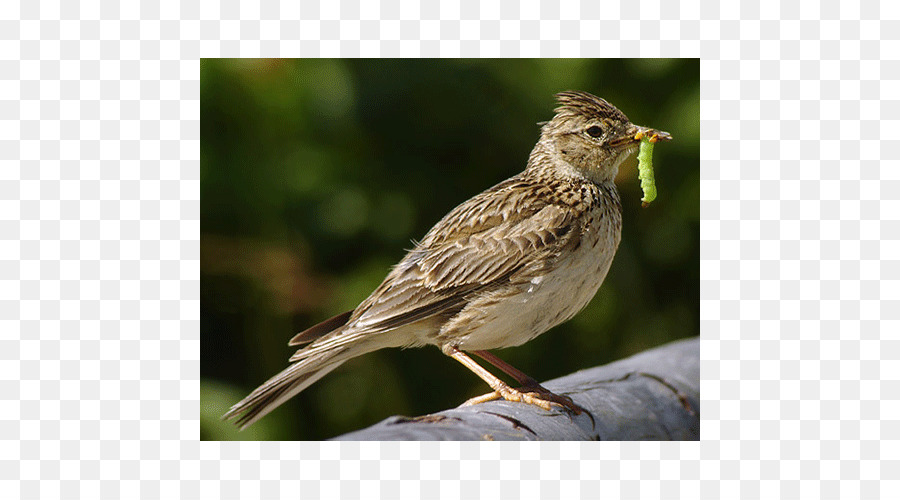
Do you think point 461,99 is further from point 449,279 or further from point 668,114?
point 449,279

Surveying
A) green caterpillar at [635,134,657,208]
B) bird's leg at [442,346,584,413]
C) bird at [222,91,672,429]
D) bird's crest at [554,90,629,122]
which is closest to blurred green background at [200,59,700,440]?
bird's crest at [554,90,629,122]

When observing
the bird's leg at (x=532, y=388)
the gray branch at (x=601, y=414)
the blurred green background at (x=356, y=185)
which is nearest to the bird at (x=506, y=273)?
the bird's leg at (x=532, y=388)

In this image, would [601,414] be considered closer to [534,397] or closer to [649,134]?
[534,397]

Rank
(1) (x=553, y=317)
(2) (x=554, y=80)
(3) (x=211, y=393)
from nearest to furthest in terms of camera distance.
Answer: (1) (x=553, y=317)
(3) (x=211, y=393)
(2) (x=554, y=80)

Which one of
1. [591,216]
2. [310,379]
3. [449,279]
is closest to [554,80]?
[591,216]

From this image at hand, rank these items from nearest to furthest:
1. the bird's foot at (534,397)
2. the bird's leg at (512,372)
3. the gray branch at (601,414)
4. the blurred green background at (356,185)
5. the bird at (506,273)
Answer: the gray branch at (601,414), the bird's foot at (534,397), the bird at (506,273), the bird's leg at (512,372), the blurred green background at (356,185)

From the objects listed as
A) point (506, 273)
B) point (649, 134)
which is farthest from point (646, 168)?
point (506, 273)

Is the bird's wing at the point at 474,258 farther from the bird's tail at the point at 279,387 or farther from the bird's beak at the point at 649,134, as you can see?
the bird's beak at the point at 649,134
